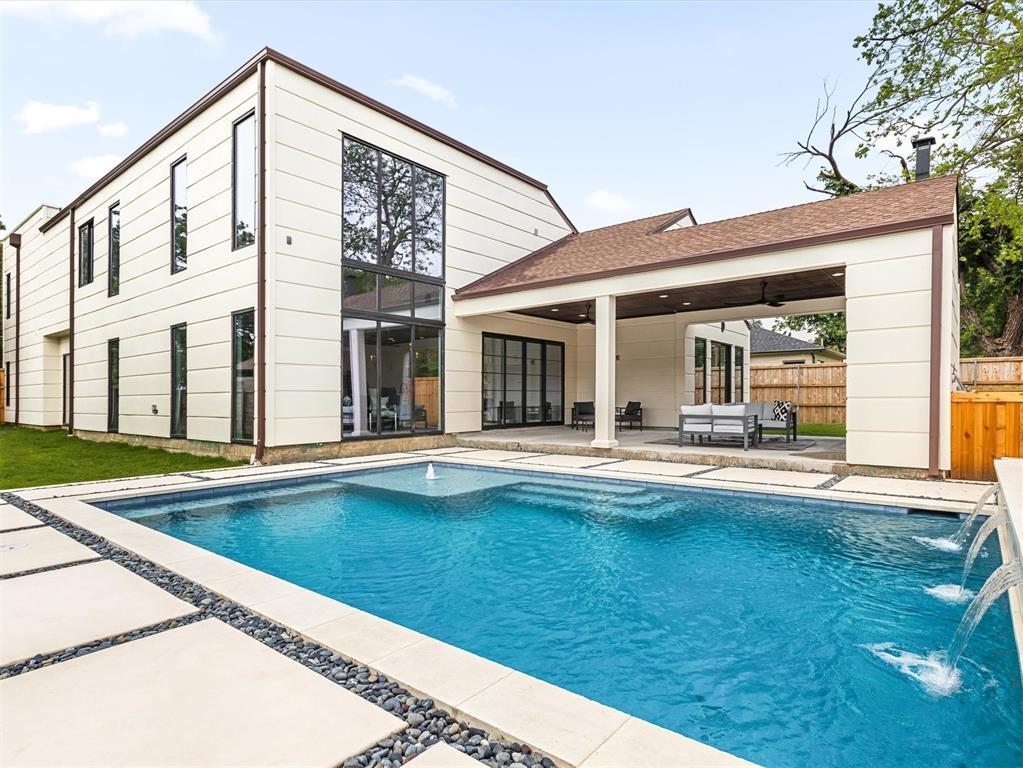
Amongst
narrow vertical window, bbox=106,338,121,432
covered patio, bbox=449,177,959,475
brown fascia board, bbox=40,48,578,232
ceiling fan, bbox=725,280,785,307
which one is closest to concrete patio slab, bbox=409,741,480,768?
covered patio, bbox=449,177,959,475

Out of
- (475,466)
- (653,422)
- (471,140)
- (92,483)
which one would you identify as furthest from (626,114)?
(92,483)

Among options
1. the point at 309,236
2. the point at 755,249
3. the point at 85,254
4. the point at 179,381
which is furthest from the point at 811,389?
the point at 85,254

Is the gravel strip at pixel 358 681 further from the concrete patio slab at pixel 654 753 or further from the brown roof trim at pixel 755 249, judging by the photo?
the brown roof trim at pixel 755 249

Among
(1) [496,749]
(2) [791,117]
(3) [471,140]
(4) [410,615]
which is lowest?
(4) [410,615]

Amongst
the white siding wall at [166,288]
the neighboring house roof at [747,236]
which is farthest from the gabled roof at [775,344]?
the white siding wall at [166,288]

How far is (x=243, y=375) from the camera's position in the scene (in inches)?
359

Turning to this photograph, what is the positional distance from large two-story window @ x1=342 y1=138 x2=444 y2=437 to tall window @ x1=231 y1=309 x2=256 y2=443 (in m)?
1.49

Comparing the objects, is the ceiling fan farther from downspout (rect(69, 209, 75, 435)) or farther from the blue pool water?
downspout (rect(69, 209, 75, 435))

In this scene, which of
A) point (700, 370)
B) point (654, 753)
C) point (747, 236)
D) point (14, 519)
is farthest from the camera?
point (700, 370)

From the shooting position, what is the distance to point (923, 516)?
537cm

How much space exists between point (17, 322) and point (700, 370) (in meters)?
24.2

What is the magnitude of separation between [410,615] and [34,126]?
1002 inches

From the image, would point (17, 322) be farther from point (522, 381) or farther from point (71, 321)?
point (522, 381)

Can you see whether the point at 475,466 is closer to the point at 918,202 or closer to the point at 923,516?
the point at 923,516
